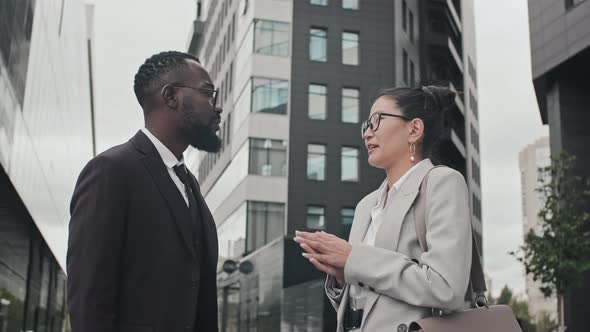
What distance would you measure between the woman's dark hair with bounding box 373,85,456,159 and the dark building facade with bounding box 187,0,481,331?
27.2 meters

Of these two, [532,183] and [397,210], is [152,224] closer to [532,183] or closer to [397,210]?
[397,210]

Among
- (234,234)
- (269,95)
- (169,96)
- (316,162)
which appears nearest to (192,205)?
(169,96)

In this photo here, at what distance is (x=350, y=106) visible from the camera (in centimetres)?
3541

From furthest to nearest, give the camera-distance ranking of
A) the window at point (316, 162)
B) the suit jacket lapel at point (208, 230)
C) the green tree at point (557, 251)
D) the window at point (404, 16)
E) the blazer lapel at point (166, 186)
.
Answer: the window at point (404, 16)
the window at point (316, 162)
the green tree at point (557, 251)
the suit jacket lapel at point (208, 230)
the blazer lapel at point (166, 186)

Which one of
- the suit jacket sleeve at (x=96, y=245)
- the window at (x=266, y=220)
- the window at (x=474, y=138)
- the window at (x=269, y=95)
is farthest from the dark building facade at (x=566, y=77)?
the window at (x=474, y=138)

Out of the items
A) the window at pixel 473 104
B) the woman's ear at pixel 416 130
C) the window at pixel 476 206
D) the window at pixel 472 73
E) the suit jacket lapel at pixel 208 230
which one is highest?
the window at pixel 472 73

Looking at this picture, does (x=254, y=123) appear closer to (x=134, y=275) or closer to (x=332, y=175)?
(x=332, y=175)

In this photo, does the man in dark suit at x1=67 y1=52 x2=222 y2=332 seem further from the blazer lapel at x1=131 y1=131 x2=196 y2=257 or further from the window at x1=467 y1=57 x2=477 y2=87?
the window at x1=467 y1=57 x2=477 y2=87

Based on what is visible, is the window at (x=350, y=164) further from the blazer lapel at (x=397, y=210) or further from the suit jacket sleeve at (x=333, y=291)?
the blazer lapel at (x=397, y=210)

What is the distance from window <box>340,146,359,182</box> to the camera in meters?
34.3

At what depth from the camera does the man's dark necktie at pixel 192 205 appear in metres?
3.19

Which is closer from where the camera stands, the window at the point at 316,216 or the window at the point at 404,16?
the window at the point at 316,216

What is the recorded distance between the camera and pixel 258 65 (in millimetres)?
35312

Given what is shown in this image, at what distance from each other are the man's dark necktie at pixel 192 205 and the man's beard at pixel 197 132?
140mm
